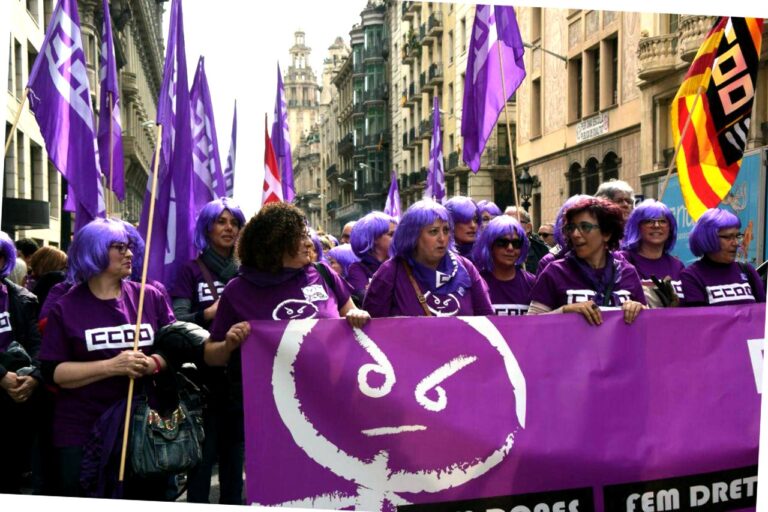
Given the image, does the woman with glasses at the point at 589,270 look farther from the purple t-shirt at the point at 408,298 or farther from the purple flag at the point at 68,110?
the purple flag at the point at 68,110

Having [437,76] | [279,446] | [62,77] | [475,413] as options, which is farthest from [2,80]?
[437,76]

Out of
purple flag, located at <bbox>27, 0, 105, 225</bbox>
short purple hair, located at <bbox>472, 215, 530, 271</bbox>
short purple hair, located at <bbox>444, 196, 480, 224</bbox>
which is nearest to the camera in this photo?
short purple hair, located at <bbox>472, 215, 530, 271</bbox>

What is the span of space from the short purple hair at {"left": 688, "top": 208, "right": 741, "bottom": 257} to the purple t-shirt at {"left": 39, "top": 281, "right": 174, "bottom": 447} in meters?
3.34

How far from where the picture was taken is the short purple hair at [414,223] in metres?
4.81

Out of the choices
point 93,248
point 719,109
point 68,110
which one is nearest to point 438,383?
point 93,248

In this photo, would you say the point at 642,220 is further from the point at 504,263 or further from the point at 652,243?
the point at 504,263

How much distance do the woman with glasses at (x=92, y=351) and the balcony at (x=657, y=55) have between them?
2081cm

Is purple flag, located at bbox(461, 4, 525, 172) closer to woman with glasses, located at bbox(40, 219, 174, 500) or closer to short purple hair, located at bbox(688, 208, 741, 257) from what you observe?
short purple hair, located at bbox(688, 208, 741, 257)

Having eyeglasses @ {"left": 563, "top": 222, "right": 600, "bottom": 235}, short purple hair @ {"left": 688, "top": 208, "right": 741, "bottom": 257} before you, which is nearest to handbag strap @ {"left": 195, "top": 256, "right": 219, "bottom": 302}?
eyeglasses @ {"left": 563, "top": 222, "right": 600, "bottom": 235}

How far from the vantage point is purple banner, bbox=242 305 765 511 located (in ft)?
13.6

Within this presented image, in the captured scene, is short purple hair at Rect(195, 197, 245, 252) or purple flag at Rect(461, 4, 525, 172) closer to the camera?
short purple hair at Rect(195, 197, 245, 252)

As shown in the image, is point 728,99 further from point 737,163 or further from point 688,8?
point 688,8

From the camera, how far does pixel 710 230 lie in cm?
573

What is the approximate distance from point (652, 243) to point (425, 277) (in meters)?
1.81
